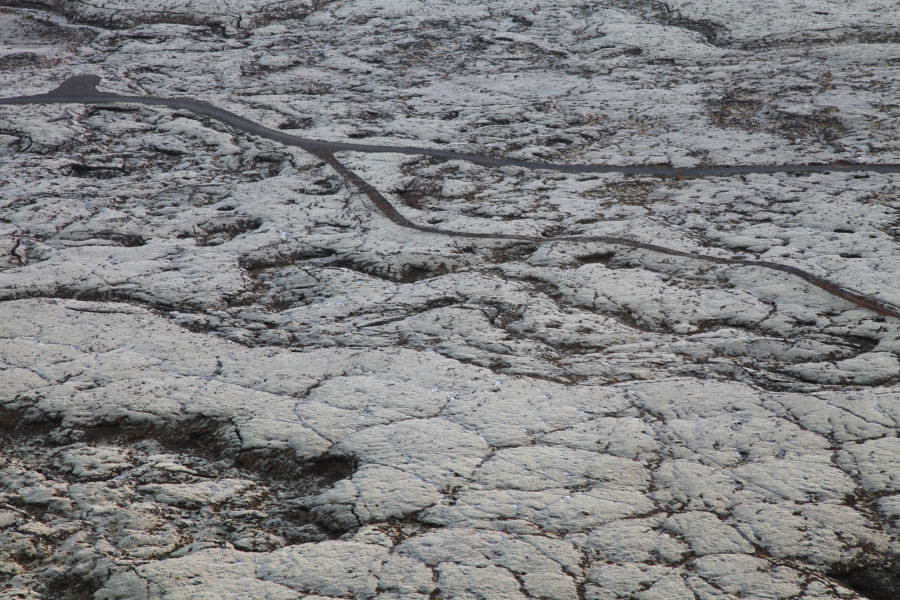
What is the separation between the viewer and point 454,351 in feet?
8.79

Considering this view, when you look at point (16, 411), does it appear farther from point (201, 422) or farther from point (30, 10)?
point (30, 10)

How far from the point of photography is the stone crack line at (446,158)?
10.2ft

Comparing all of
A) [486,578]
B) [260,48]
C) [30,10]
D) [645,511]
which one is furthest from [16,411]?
[30,10]

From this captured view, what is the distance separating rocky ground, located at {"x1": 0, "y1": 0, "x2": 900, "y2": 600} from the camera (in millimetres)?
1763

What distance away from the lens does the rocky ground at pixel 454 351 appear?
1763 mm

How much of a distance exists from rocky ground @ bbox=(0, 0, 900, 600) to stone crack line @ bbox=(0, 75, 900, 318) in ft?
0.29

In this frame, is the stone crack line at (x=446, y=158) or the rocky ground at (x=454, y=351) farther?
the stone crack line at (x=446, y=158)

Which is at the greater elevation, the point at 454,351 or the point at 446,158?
the point at 446,158

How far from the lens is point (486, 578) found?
5.45 feet

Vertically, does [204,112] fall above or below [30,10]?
below

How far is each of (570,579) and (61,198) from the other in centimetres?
382

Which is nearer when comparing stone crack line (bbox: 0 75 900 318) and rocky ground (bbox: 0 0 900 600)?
rocky ground (bbox: 0 0 900 600)

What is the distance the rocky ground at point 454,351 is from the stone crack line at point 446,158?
9 cm

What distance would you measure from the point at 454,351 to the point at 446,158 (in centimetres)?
234
